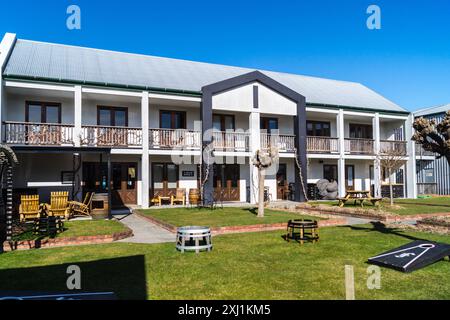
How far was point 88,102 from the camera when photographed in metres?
18.4

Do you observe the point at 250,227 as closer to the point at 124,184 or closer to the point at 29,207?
the point at 29,207

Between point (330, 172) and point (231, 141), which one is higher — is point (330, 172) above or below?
below

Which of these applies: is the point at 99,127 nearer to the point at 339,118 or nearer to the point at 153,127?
the point at 153,127

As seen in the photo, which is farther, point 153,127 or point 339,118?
point 339,118

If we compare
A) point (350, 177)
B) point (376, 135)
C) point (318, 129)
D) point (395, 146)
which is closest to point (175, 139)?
point (318, 129)

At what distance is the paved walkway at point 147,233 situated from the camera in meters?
9.67

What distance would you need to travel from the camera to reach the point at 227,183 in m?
21.3

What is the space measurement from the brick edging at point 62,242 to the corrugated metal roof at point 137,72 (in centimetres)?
965

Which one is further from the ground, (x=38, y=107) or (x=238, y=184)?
(x=38, y=107)

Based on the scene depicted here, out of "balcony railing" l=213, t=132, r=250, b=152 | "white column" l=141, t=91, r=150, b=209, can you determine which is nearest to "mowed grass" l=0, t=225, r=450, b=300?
"white column" l=141, t=91, r=150, b=209

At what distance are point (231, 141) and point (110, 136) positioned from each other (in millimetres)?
6901

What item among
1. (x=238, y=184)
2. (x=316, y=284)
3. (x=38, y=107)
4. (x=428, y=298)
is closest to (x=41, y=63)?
(x=38, y=107)

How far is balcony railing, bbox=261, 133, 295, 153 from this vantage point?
21.2m

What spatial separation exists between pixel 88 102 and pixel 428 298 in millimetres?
17687
